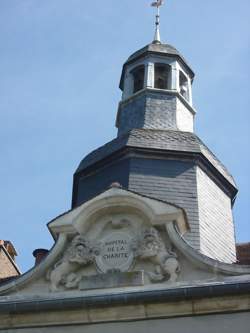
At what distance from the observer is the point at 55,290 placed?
32.3 feet

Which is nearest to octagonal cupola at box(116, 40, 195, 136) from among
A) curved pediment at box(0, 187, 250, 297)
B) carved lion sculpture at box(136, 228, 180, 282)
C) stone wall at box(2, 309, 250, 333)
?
curved pediment at box(0, 187, 250, 297)

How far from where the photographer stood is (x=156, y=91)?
15.0m

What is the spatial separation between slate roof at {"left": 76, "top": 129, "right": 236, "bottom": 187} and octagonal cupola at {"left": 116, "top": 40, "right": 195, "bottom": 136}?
2.39ft

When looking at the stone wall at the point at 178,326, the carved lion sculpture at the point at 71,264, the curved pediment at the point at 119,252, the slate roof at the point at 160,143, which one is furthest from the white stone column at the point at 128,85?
the stone wall at the point at 178,326

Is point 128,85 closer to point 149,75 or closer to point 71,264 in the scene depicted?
point 149,75

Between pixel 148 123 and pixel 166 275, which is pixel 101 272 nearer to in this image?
pixel 166 275

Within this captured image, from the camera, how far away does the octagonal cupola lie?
14.4 metres

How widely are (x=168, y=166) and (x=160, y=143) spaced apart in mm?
503

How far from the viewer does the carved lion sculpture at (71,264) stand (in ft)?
32.6

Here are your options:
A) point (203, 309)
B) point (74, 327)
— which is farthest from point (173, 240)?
point (74, 327)

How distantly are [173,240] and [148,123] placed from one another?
4.55 m

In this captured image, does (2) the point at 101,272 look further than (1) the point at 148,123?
No

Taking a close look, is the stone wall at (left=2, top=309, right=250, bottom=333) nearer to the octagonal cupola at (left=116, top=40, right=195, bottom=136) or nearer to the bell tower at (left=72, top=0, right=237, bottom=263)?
the bell tower at (left=72, top=0, right=237, bottom=263)

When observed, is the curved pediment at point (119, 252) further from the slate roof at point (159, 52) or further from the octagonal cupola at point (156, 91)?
the slate roof at point (159, 52)
